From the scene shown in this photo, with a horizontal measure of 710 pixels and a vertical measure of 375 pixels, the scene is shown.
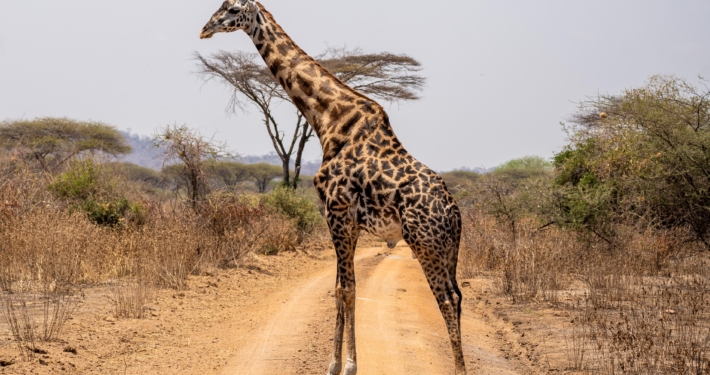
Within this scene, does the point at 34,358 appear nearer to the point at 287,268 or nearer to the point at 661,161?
the point at 287,268

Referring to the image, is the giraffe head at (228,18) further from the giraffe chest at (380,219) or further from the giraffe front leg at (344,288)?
the giraffe chest at (380,219)

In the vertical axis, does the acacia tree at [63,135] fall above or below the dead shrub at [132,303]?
above

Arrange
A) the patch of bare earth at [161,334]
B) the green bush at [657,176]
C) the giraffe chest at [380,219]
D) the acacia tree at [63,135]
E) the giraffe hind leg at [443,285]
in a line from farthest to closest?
the acacia tree at [63,135], the green bush at [657,176], the patch of bare earth at [161,334], the giraffe chest at [380,219], the giraffe hind leg at [443,285]

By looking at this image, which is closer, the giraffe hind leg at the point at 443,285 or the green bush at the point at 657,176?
the giraffe hind leg at the point at 443,285

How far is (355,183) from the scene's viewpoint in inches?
243

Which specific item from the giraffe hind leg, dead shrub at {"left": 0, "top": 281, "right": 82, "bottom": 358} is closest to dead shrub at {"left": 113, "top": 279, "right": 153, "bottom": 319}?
dead shrub at {"left": 0, "top": 281, "right": 82, "bottom": 358}

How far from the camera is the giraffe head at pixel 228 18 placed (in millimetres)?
7051

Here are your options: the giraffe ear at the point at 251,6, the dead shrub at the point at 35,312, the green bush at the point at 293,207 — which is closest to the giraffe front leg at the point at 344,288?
the giraffe ear at the point at 251,6

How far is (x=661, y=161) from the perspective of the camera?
13.1 m

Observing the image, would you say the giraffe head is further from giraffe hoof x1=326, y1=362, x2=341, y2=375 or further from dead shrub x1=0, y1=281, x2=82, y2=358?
giraffe hoof x1=326, y1=362, x2=341, y2=375

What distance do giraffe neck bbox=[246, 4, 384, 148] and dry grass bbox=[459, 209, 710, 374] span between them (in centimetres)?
301

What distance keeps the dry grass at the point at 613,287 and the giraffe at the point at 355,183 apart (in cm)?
192

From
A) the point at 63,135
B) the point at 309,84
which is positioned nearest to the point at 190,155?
the point at 309,84

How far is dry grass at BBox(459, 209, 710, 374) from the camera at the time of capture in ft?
22.9
